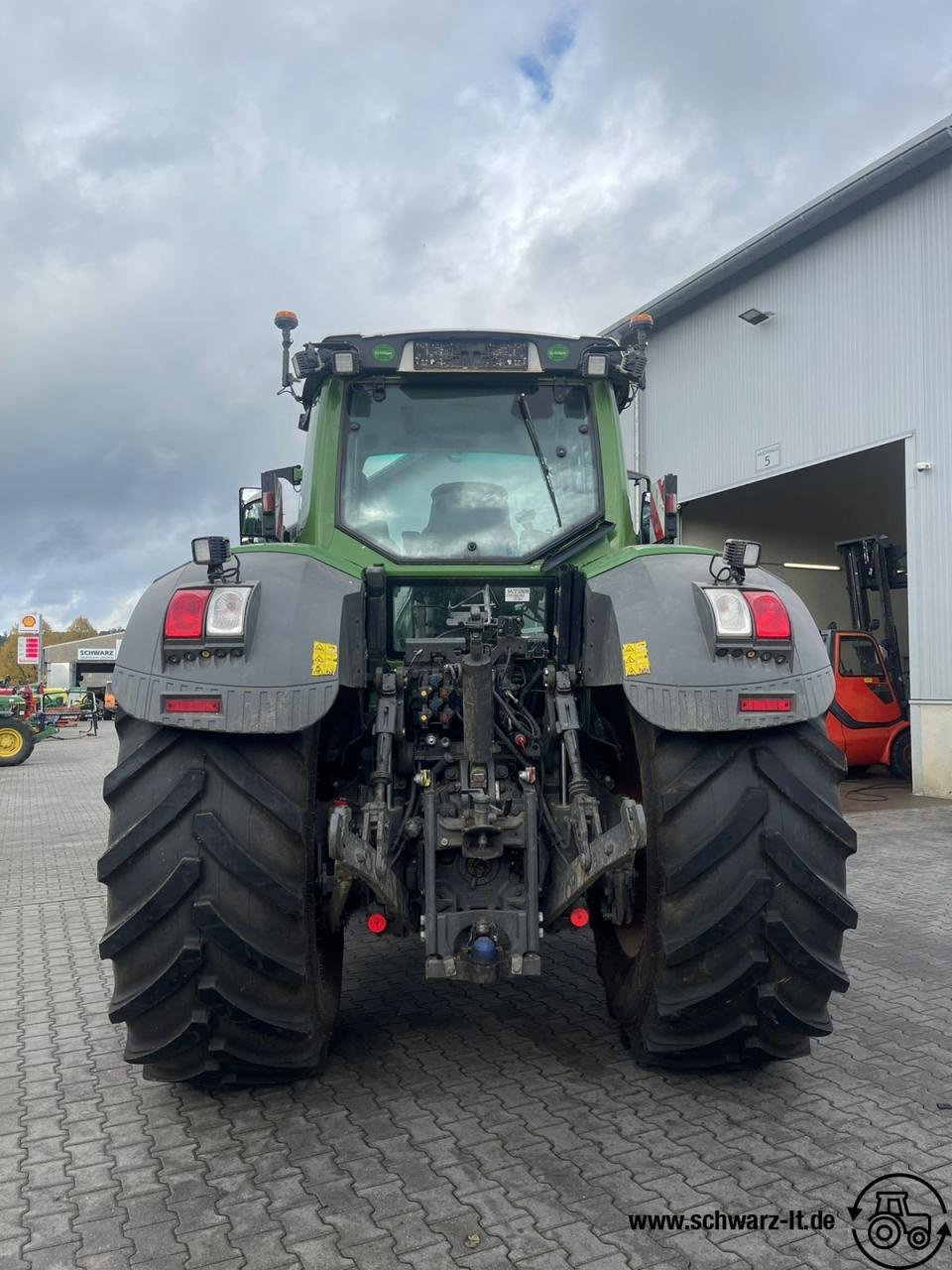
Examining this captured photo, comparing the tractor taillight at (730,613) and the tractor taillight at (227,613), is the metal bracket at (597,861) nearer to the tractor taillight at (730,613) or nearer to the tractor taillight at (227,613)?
the tractor taillight at (730,613)

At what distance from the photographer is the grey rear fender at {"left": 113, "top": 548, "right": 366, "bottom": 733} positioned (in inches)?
118

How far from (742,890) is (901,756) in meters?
11.9

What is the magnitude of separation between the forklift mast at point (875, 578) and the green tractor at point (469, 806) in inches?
524

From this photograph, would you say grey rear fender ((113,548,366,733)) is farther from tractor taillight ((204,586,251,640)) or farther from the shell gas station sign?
the shell gas station sign

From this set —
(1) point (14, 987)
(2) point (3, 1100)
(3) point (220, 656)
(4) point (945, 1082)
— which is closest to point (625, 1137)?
(4) point (945, 1082)

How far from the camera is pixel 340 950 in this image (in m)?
3.85

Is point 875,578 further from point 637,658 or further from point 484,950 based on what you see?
point 484,950

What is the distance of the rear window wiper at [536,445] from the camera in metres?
4.11

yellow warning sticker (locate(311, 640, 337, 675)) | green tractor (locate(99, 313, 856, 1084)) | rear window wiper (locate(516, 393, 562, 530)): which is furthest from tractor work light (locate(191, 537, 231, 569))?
rear window wiper (locate(516, 393, 562, 530))

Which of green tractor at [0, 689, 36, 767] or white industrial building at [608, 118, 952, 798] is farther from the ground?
white industrial building at [608, 118, 952, 798]

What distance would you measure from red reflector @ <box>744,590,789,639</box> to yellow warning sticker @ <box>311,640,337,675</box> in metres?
1.35

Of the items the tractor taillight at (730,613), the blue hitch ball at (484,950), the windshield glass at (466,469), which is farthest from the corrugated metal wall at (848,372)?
the blue hitch ball at (484,950)

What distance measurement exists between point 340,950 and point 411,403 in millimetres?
2216

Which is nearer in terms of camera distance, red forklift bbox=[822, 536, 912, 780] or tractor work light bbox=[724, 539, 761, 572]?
tractor work light bbox=[724, 539, 761, 572]
